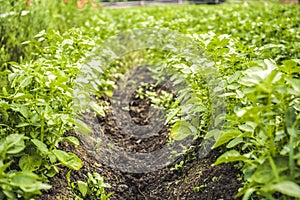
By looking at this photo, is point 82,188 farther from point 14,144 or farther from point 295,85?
point 295,85

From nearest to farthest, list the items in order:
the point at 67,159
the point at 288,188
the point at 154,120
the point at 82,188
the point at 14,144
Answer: the point at 288,188 → the point at 14,144 → the point at 67,159 → the point at 82,188 → the point at 154,120

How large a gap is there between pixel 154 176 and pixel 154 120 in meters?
0.89

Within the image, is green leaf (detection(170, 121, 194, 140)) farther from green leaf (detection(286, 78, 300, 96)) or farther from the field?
green leaf (detection(286, 78, 300, 96))

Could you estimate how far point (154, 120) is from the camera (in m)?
3.63

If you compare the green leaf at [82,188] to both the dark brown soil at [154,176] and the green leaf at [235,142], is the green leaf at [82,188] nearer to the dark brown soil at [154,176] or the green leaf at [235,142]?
the dark brown soil at [154,176]

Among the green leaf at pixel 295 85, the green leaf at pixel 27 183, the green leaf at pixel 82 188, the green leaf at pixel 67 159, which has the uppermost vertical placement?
the green leaf at pixel 295 85

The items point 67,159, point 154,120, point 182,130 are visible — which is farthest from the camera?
point 154,120


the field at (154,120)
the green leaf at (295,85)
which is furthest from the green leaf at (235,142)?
the green leaf at (295,85)

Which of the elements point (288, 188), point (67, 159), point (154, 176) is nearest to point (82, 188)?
point (67, 159)

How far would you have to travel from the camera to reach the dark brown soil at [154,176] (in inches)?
84.3

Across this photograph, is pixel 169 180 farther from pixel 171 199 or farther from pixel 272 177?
pixel 272 177

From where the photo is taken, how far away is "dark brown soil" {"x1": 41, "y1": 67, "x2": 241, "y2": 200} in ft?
7.02

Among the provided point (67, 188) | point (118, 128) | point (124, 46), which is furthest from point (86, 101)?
point (124, 46)

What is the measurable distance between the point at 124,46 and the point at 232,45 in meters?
2.38
